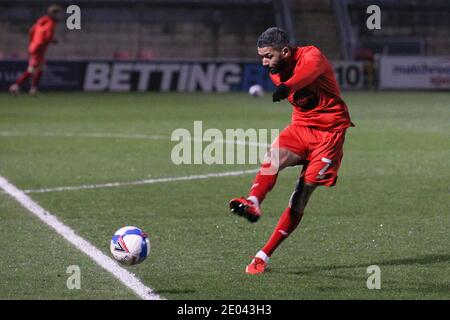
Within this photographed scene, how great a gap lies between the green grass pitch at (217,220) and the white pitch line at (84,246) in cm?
8

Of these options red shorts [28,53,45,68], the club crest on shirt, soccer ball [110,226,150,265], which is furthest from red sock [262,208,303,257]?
red shorts [28,53,45,68]

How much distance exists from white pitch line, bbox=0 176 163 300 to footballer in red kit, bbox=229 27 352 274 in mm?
942

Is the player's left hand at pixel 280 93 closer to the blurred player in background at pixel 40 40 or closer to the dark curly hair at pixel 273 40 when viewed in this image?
the dark curly hair at pixel 273 40

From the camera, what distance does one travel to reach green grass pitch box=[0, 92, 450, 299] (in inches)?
275

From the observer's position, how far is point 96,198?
11070mm

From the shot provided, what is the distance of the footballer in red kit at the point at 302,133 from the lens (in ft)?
24.3

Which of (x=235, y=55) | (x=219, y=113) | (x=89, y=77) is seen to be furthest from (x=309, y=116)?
(x=235, y=55)

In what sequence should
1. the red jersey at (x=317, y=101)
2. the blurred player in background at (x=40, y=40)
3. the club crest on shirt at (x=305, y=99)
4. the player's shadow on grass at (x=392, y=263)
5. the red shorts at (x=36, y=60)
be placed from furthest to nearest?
the red shorts at (x=36, y=60)
the blurred player in background at (x=40, y=40)
the club crest on shirt at (x=305, y=99)
the red jersey at (x=317, y=101)
the player's shadow on grass at (x=392, y=263)

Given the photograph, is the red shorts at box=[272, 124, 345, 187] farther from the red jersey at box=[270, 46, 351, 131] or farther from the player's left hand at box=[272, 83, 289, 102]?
the player's left hand at box=[272, 83, 289, 102]

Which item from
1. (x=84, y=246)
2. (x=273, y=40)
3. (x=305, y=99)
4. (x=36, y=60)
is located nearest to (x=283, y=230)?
(x=305, y=99)

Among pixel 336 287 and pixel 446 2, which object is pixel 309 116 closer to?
pixel 336 287

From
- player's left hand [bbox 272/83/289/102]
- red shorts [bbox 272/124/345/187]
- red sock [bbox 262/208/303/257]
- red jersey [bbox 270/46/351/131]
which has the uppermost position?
player's left hand [bbox 272/83/289/102]

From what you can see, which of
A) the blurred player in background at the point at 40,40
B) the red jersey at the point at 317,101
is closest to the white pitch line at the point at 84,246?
the red jersey at the point at 317,101

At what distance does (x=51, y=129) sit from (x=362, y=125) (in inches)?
254
